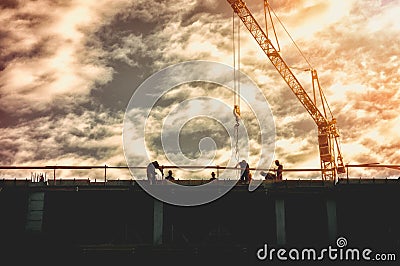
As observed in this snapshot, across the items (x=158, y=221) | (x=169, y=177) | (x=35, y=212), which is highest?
(x=169, y=177)

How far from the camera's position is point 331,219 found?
2512 cm

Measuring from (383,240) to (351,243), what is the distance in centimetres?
196

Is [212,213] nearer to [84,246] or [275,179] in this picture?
[275,179]

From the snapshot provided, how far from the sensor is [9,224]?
25.4 metres

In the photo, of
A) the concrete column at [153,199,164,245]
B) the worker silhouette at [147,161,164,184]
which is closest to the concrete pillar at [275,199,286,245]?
the concrete column at [153,199,164,245]

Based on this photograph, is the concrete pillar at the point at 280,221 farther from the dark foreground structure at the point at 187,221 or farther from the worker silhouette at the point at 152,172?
the worker silhouette at the point at 152,172

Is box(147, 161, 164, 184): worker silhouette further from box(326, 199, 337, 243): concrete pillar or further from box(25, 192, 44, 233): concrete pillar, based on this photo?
box(326, 199, 337, 243): concrete pillar

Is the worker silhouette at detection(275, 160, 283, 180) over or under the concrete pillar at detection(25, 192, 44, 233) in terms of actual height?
over

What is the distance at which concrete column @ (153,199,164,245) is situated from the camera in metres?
24.4
